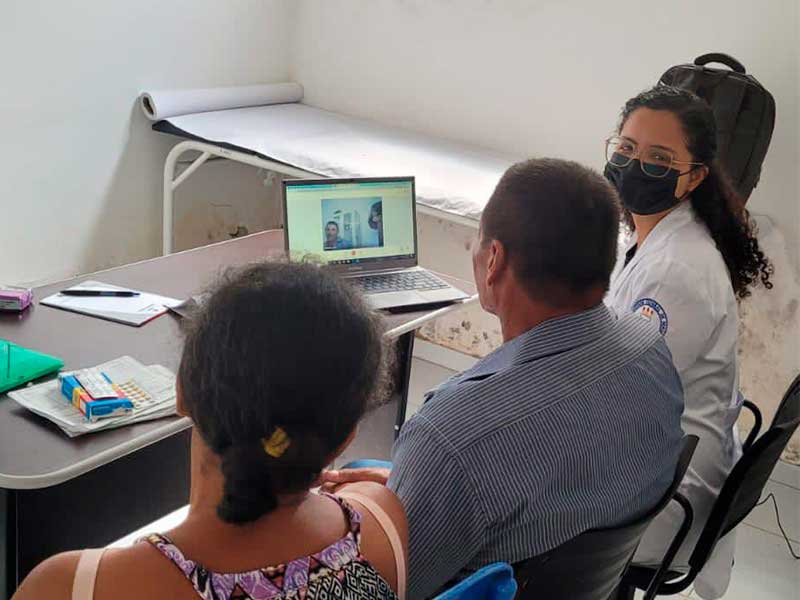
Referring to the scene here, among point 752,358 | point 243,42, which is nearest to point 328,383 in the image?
point 752,358

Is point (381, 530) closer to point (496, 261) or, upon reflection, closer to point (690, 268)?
point (496, 261)

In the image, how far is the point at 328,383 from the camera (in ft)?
3.00

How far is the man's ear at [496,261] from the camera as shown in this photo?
1302mm

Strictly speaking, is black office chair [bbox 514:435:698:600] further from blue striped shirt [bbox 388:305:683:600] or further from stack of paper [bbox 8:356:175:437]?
stack of paper [bbox 8:356:175:437]

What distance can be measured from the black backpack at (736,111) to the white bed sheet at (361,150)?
712 mm

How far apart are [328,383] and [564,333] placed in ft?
1.42

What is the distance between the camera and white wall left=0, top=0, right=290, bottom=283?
9.60ft

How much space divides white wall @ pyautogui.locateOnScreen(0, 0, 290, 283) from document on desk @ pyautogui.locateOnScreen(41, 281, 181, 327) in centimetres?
117

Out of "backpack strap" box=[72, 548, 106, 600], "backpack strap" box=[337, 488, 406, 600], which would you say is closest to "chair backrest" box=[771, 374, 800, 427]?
"backpack strap" box=[337, 488, 406, 600]

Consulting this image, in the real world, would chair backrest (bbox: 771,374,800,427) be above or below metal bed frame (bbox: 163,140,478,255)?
below

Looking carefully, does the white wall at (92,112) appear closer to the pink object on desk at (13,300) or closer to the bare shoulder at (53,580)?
the pink object on desk at (13,300)

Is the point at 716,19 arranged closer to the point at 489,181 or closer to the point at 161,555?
the point at 489,181

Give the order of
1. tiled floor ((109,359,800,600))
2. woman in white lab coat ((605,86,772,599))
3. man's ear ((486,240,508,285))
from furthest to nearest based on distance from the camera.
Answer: tiled floor ((109,359,800,600)) < woman in white lab coat ((605,86,772,599)) < man's ear ((486,240,508,285))

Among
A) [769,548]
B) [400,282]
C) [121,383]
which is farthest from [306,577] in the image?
[769,548]
